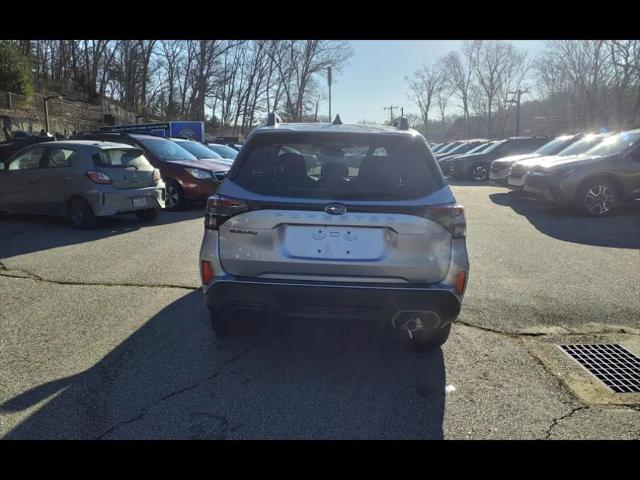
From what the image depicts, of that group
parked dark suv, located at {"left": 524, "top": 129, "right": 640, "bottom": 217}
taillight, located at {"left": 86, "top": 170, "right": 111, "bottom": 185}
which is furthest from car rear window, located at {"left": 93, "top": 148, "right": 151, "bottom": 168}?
parked dark suv, located at {"left": 524, "top": 129, "right": 640, "bottom": 217}

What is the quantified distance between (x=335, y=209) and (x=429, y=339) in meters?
1.35

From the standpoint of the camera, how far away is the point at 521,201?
1303 centimetres

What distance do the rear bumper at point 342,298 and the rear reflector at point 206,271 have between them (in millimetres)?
203

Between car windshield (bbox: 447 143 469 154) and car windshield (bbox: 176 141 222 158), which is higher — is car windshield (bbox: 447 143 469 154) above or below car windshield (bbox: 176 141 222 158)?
above

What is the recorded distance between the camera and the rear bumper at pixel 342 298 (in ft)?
10.1

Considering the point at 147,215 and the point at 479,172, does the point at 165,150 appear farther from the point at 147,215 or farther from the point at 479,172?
the point at 479,172

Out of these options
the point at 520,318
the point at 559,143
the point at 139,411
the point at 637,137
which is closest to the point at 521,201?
the point at 559,143

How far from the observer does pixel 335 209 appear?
122 inches

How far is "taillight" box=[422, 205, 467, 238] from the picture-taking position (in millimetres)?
3145

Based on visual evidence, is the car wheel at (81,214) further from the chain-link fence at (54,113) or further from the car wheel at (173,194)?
the chain-link fence at (54,113)

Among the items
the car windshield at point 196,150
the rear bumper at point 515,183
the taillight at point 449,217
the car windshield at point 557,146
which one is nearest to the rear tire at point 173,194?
the car windshield at point 196,150

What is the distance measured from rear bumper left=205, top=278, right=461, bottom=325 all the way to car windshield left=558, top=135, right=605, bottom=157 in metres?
10.3

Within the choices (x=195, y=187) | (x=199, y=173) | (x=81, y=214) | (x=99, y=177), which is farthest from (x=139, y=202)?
(x=199, y=173)

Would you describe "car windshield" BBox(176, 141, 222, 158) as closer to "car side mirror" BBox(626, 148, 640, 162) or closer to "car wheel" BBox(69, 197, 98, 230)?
"car wheel" BBox(69, 197, 98, 230)
